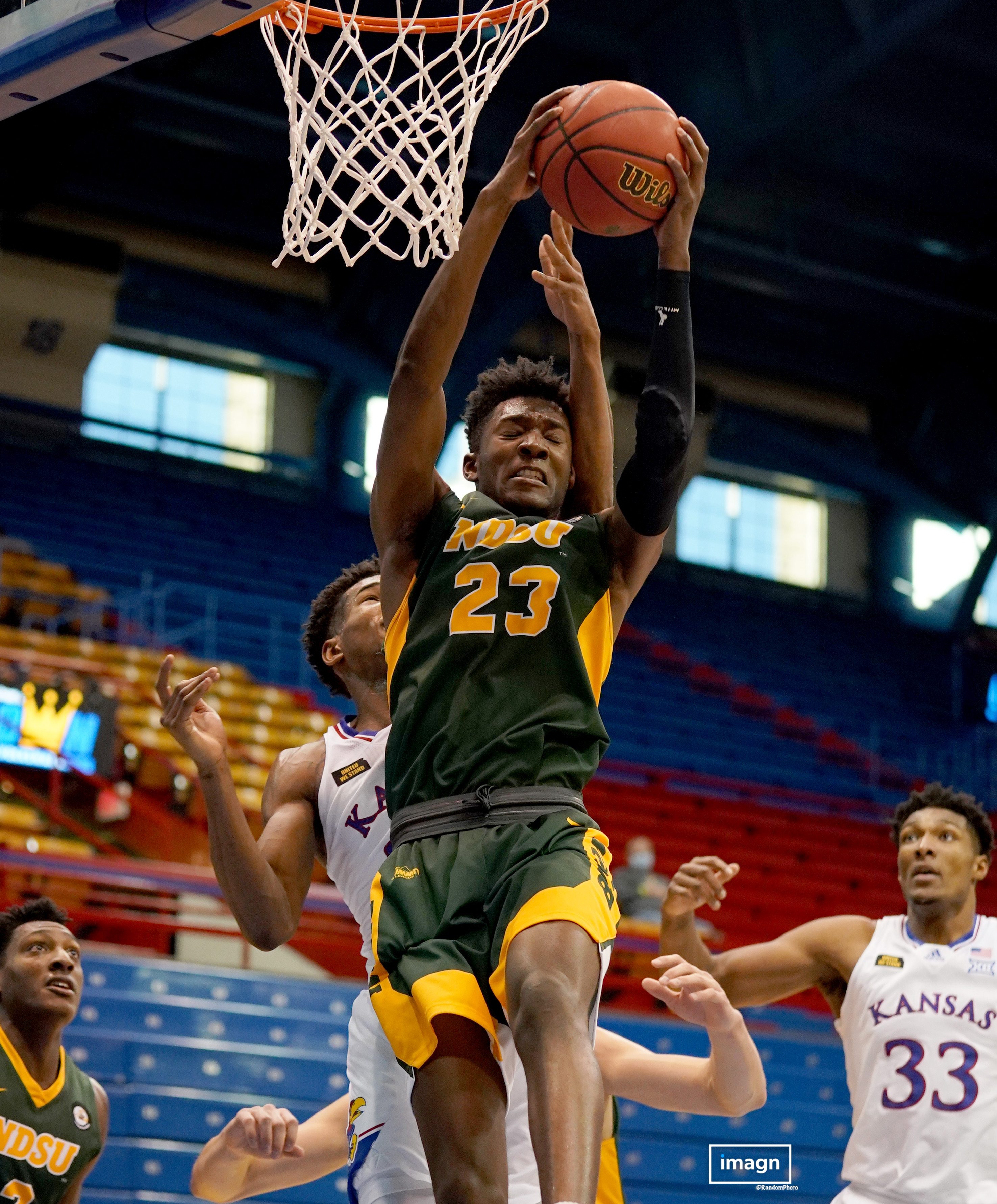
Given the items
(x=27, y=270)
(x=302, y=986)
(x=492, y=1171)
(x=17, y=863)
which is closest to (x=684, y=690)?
(x=27, y=270)

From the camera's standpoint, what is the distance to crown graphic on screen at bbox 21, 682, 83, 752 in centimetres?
986

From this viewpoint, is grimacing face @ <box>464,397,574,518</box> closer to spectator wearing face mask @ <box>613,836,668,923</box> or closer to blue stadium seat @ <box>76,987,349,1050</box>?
blue stadium seat @ <box>76,987,349,1050</box>

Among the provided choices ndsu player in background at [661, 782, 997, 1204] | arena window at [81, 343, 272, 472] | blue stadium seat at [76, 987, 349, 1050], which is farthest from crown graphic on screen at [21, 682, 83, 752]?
arena window at [81, 343, 272, 472]

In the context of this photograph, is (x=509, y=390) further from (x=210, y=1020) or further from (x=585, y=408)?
(x=210, y=1020)

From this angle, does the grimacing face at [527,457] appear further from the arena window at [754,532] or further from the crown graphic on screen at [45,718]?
the arena window at [754,532]

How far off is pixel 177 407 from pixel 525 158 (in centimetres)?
1480

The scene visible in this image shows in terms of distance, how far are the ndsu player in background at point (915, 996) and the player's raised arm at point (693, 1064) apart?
0.44 metres

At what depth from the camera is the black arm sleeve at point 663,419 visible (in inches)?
133

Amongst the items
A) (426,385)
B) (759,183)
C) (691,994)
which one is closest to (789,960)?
(691,994)

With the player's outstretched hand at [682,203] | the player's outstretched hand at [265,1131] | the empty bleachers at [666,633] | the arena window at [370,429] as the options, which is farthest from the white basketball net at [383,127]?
the arena window at [370,429]

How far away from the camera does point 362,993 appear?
4.12 m

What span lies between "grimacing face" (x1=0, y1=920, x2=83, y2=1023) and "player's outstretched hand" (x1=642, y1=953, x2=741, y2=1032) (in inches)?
111

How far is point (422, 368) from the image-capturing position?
3.50 m

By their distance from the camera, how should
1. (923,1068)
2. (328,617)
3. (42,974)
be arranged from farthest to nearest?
(42,974) → (923,1068) → (328,617)
